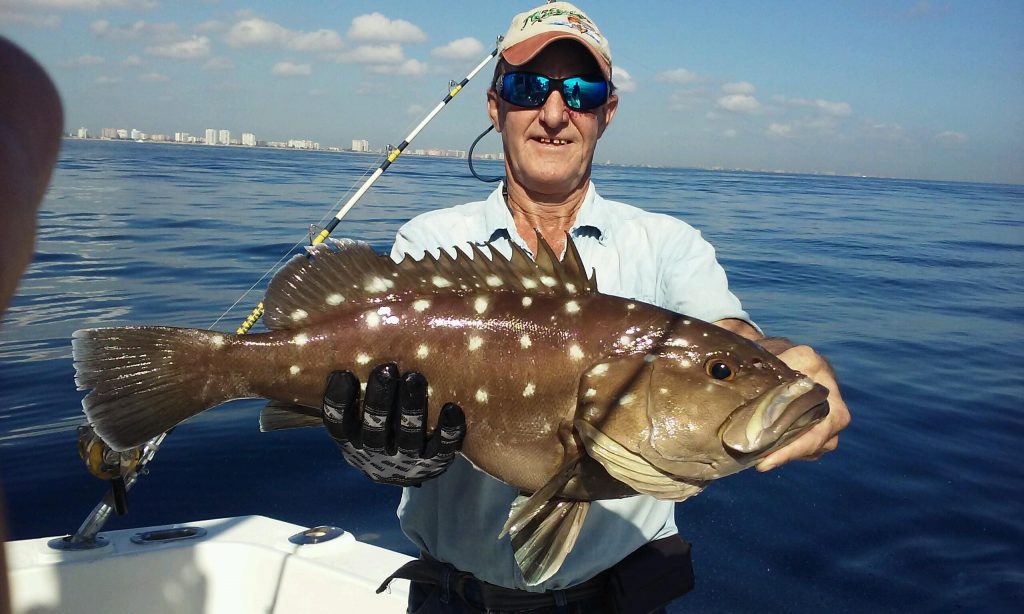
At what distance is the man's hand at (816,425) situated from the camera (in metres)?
2.63

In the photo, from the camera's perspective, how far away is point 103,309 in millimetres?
10961

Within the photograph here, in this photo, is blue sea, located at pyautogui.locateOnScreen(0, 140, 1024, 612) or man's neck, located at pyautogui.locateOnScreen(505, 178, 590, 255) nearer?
man's neck, located at pyautogui.locateOnScreen(505, 178, 590, 255)

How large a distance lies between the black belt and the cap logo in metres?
2.73

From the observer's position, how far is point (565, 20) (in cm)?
373

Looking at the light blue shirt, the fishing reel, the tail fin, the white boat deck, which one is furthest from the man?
the fishing reel

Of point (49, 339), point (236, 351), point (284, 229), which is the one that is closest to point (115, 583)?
point (236, 351)

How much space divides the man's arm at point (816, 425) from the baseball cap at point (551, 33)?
1.77 metres

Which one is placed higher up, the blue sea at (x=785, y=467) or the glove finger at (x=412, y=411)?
the glove finger at (x=412, y=411)

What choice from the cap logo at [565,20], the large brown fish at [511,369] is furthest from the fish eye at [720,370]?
the cap logo at [565,20]

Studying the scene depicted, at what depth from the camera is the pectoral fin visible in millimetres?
2545

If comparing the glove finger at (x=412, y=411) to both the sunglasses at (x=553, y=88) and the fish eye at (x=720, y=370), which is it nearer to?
the fish eye at (x=720, y=370)


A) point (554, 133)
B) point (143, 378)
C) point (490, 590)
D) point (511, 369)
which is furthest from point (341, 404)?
point (554, 133)

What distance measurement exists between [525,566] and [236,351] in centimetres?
136

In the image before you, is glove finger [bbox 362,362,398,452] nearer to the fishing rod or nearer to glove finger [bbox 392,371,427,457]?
glove finger [bbox 392,371,427,457]
